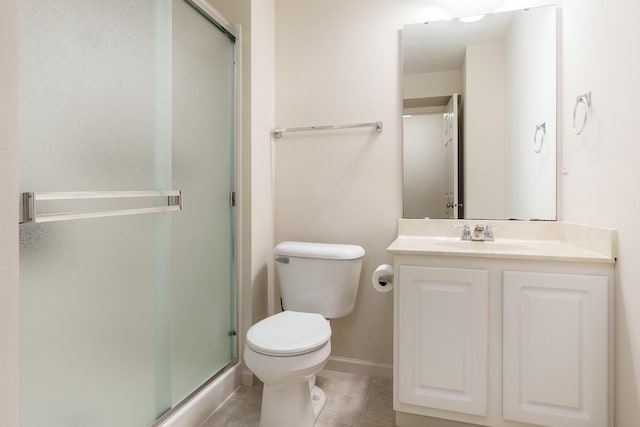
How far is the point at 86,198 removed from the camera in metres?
1.05

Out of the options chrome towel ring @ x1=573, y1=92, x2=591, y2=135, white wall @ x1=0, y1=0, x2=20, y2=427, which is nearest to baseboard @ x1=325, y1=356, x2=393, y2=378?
chrome towel ring @ x1=573, y1=92, x2=591, y2=135

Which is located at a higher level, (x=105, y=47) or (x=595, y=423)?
(x=105, y=47)

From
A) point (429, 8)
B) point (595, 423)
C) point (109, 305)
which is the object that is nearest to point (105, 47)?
point (109, 305)

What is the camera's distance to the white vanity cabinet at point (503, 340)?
1.27 meters

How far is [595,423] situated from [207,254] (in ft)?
5.48

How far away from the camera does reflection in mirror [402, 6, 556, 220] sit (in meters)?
1.76

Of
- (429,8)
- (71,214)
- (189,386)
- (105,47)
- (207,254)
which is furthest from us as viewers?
(429,8)

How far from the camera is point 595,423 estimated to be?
1.26 meters

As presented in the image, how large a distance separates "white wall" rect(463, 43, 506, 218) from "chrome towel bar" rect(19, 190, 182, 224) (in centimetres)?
145

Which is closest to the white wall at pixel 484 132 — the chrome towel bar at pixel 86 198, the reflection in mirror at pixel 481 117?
the reflection in mirror at pixel 481 117

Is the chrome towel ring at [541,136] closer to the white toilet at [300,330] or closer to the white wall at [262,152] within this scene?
the white toilet at [300,330]

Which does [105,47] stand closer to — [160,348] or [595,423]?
[160,348]

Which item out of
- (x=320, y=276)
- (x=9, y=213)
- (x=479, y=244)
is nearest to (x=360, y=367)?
(x=320, y=276)

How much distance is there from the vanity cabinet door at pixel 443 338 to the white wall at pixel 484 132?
2.00 ft
